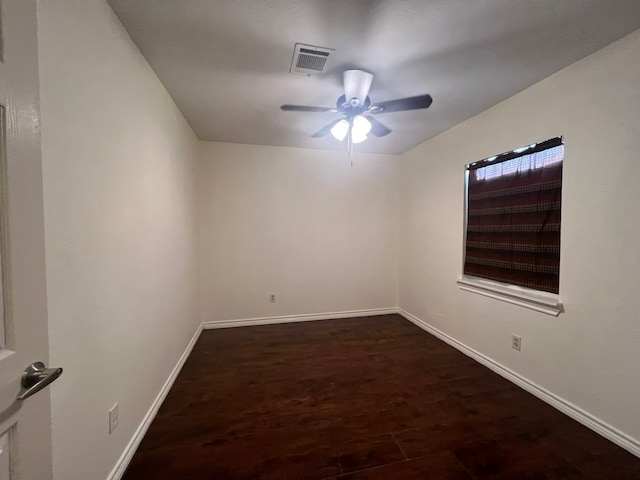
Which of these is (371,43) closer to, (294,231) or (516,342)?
(294,231)

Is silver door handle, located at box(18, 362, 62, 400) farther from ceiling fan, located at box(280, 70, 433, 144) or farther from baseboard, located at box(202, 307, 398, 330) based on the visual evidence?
baseboard, located at box(202, 307, 398, 330)

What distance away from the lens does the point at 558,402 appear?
1.81m

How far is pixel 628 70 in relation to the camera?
4.80 ft

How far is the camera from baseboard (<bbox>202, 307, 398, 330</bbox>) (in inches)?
129

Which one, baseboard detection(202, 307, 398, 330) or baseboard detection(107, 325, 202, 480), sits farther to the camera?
baseboard detection(202, 307, 398, 330)

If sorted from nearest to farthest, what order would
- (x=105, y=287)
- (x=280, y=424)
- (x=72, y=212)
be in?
(x=72, y=212), (x=105, y=287), (x=280, y=424)

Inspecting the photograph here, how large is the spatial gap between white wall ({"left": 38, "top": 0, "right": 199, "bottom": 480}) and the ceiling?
0.27m

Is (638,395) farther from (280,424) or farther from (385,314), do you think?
(385,314)

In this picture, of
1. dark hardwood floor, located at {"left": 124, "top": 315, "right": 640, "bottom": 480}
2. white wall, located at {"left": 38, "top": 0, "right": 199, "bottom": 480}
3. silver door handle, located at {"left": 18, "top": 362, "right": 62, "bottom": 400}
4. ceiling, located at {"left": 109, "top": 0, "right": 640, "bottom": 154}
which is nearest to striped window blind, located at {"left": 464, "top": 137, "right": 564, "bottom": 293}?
ceiling, located at {"left": 109, "top": 0, "right": 640, "bottom": 154}

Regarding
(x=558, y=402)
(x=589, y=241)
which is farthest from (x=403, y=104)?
(x=558, y=402)

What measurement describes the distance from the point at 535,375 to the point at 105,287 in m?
2.95

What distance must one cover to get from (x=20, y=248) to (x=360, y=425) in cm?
188

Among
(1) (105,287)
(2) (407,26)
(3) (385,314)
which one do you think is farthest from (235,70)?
(3) (385,314)

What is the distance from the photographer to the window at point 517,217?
190cm
